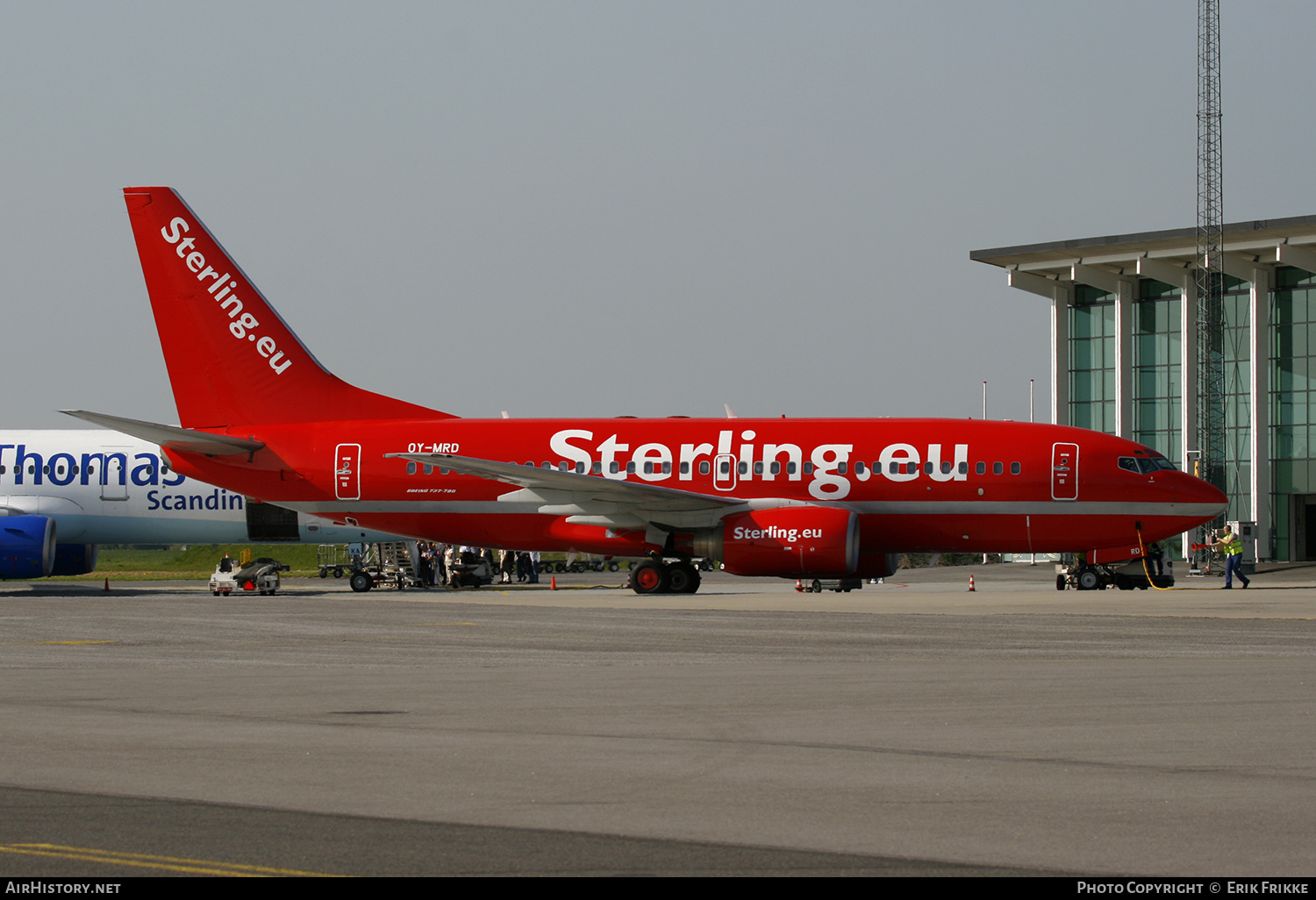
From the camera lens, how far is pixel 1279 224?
60.5 m

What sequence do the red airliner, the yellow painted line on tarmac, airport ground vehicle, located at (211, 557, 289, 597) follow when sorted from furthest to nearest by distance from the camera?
airport ground vehicle, located at (211, 557, 289, 597), the red airliner, the yellow painted line on tarmac

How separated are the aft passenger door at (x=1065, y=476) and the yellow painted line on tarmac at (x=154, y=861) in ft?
88.9

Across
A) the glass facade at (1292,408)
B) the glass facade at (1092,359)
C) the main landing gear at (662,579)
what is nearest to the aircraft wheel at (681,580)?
the main landing gear at (662,579)

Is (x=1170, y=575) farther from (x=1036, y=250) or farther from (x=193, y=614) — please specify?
(x=1036, y=250)

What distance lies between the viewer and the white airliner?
121ft

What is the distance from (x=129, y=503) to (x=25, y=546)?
2831 mm

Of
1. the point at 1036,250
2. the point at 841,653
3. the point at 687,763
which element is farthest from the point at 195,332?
the point at 1036,250

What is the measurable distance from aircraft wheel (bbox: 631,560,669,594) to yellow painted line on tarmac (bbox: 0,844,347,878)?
2582 centimetres

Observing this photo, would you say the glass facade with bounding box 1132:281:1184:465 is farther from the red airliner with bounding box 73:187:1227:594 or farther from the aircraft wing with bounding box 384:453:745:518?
the aircraft wing with bounding box 384:453:745:518

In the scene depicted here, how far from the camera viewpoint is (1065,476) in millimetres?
31047

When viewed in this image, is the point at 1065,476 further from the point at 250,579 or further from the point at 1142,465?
the point at 250,579

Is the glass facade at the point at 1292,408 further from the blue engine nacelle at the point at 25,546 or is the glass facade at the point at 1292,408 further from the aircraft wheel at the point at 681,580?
the blue engine nacelle at the point at 25,546

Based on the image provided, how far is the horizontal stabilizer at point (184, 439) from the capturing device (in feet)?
104

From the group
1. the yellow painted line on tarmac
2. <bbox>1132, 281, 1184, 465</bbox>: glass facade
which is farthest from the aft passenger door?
<bbox>1132, 281, 1184, 465</bbox>: glass facade
